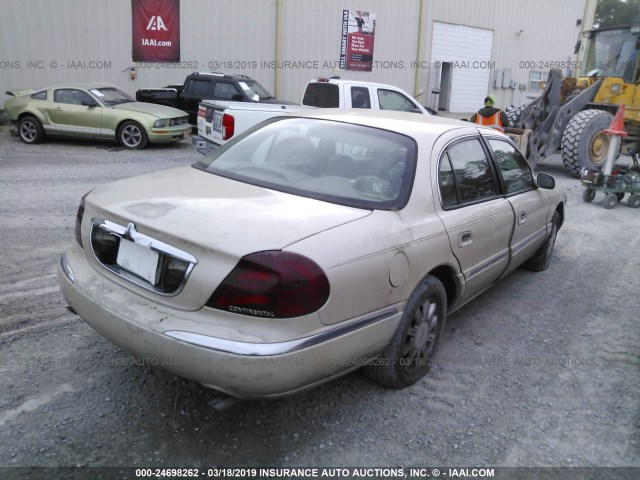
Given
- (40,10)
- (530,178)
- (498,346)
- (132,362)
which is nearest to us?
(132,362)

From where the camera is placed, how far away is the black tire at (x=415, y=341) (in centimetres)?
306

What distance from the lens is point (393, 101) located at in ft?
35.7

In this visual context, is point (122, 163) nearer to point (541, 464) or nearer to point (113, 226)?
point (113, 226)

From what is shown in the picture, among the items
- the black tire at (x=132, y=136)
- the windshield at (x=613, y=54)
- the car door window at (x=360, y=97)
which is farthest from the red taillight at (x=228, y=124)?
the windshield at (x=613, y=54)

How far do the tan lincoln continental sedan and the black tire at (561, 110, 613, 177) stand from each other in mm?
7724

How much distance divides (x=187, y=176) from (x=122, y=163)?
757 centimetres

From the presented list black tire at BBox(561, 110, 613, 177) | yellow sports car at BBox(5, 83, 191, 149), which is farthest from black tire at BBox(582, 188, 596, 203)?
yellow sports car at BBox(5, 83, 191, 149)

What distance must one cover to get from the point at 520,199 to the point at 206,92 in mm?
10549

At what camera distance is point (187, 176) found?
11.3 feet

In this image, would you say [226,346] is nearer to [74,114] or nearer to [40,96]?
[74,114]

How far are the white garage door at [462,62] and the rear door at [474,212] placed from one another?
18.8m

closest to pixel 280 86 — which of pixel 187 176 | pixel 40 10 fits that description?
pixel 40 10

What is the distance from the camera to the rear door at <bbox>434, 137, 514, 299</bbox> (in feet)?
11.3

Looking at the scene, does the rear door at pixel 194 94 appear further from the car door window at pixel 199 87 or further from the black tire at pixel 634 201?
the black tire at pixel 634 201
